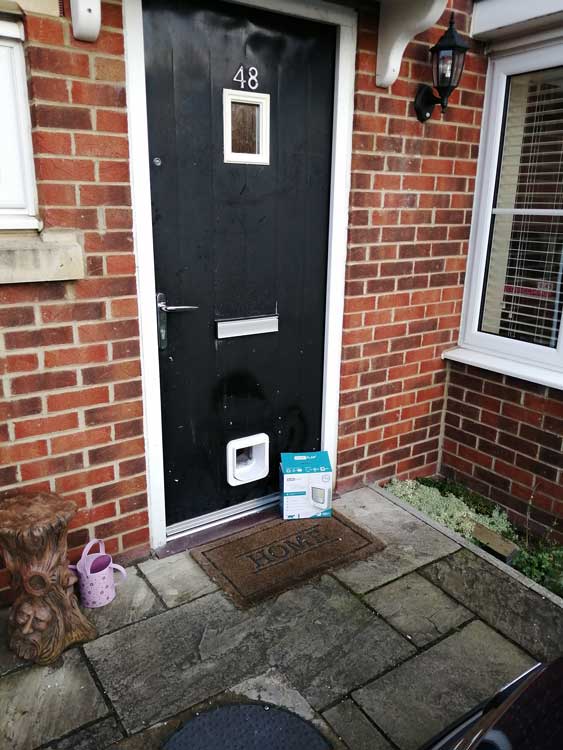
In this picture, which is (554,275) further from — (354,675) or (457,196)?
(354,675)

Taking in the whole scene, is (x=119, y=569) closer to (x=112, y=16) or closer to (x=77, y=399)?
(x=77, y=399)

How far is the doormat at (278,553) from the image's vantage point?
2.74 meters

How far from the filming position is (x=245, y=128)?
2812 mm

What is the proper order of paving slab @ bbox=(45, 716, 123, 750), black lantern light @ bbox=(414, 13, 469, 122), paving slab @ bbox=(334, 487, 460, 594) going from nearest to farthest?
paving slab @ bbox=(45, 716, 123, 750) < paving slab @ bbox=(334, 487, 460, 594) < black lantern light @ bbox=(414, 13, 469, 122)

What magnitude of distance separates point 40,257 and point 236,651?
1.76 m

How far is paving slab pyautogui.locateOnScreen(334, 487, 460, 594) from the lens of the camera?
283 cm

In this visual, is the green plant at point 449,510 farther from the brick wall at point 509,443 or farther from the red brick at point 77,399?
the red brick at point 77,399

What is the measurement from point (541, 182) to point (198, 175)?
2.03 meters

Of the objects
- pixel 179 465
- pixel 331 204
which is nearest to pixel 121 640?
pixel 179 465

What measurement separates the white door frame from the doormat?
0.35 m

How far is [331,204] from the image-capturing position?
3133 mm

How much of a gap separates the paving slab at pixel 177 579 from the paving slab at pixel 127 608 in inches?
2.0

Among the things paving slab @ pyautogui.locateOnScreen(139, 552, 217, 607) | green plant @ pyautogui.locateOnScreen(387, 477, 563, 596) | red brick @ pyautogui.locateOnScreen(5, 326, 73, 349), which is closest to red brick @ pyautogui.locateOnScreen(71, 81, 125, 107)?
red brick @ pyautogui.locateOnScreen(5, 326, 73, 349)

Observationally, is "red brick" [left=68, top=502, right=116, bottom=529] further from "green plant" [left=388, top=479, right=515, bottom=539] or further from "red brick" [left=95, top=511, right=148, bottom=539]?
"green plant" [left=388, top=479, right=515, bottom=539]
